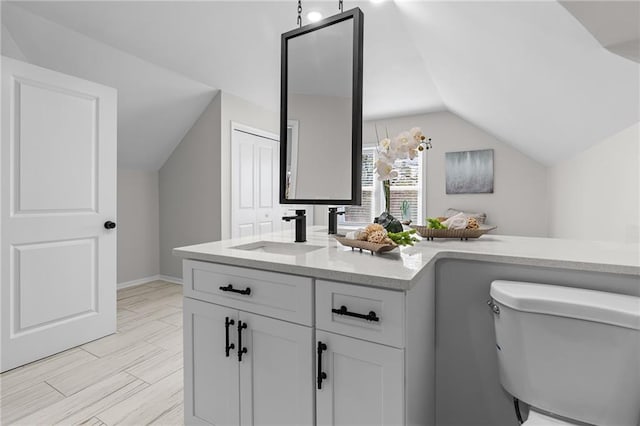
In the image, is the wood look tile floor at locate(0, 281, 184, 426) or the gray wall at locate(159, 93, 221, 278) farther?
the gray wall at locate(159, 93, 221, 278)

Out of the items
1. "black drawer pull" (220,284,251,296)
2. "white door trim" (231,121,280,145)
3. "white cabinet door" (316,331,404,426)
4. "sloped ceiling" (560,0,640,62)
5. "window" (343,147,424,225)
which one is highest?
"white door trim" (231,121,280,145)

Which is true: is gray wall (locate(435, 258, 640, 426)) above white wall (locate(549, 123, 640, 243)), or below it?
below

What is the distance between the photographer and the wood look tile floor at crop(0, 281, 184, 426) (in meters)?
1.61

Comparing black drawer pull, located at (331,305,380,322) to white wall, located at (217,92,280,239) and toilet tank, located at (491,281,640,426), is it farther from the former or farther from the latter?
white wall, located at (217,92,280,239)

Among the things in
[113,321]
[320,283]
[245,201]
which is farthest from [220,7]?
[113,321]

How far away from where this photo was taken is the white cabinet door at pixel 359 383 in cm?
97

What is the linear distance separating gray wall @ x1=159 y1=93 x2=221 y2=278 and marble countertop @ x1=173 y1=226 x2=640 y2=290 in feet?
7.92

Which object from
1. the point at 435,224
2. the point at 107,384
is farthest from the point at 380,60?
the point at 107,384

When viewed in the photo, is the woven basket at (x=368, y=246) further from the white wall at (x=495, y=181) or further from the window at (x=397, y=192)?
the white wall at (x=495, y=181)

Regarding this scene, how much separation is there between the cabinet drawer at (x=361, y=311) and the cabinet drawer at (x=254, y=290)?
5 cm

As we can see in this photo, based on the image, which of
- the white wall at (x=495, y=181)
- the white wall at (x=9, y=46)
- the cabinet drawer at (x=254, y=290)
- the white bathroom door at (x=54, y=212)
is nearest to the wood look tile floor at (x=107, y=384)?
the white bathroom door at (x=54, y=212)

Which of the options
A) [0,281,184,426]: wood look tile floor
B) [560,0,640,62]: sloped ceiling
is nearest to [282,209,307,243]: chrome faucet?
[0,281,184,426]: wood look tile floor

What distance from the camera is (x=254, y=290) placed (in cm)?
123

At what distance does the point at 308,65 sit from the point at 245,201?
102 inches
